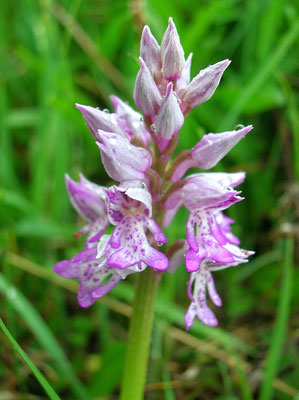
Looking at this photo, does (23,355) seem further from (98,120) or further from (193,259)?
(98,120)

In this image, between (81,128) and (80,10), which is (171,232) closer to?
(81,128)

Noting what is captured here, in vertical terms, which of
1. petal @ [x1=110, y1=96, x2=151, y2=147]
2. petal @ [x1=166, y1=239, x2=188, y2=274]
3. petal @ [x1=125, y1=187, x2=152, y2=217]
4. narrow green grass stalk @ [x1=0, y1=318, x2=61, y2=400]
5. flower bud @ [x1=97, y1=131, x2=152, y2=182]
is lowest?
narrow green grass stalk @ [x1=0, y1=318, x2=61, y2=400]

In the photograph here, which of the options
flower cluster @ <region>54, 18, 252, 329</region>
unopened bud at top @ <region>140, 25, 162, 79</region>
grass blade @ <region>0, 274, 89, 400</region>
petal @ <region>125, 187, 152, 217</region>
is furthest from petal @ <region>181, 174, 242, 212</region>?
grass blade @ <region>0, 274, 89, 400</region>

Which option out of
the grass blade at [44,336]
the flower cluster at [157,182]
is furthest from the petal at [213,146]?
the grass blade at [44,336]

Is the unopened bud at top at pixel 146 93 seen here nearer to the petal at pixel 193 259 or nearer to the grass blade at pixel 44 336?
the petal at pixel 193 259

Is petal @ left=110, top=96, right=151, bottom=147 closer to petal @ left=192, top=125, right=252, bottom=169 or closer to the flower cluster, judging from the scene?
the flower cluster

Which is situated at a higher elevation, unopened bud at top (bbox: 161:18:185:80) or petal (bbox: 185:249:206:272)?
unopened bud at top (bbox: 161:18:185:80)
